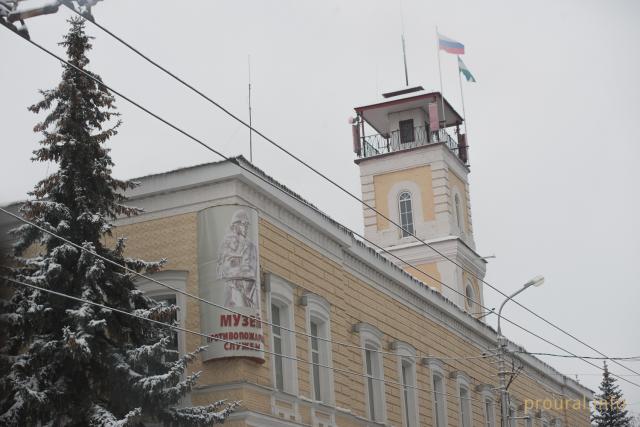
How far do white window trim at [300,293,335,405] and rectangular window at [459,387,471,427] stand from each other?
389 inches

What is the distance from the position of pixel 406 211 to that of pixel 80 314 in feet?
108

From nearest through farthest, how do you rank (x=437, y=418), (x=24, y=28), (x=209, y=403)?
(x=24, y=28) < (x=209, y=403) < (x=437, y=418)

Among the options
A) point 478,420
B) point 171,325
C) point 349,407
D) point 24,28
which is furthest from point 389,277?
point 24,28

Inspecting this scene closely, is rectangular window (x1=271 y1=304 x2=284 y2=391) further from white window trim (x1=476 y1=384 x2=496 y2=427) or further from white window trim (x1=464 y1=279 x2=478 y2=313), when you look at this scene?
white window trim (x1=464 y1=279 x2=478 y2=313)

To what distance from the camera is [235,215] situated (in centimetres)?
2597

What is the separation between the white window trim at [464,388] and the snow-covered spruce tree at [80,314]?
50.0 ft

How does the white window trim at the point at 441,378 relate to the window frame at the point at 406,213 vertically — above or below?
below

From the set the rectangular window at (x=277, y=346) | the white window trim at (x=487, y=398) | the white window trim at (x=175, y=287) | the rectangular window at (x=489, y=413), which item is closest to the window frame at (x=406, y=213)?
the white window trim at (x=487, y=398)

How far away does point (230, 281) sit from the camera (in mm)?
25469

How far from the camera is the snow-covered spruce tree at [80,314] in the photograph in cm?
2200

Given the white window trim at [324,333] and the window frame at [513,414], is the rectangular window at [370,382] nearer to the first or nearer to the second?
the white window trim at [324,333]

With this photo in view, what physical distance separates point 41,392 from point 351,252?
443 inches

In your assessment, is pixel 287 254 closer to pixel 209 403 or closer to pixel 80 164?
pixel 209 403

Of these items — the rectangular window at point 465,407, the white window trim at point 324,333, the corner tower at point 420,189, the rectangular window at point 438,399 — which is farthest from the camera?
the corner tower at point 420,189
